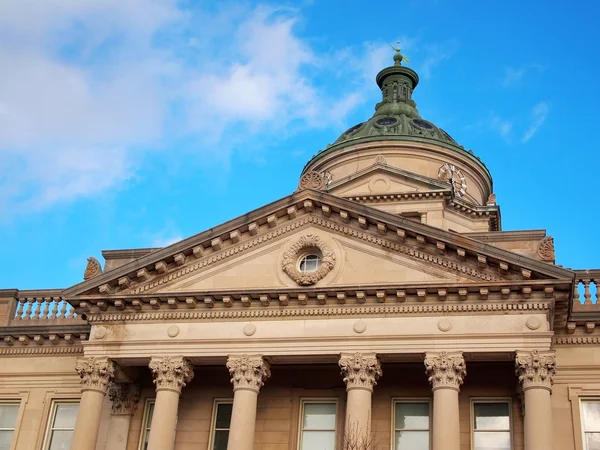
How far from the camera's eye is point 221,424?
94.3 ft

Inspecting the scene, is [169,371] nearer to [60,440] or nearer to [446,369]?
[60,440]

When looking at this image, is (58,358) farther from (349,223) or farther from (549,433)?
(549,433)

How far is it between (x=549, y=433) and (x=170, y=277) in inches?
473

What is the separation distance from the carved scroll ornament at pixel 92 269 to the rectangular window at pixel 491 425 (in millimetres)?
12247

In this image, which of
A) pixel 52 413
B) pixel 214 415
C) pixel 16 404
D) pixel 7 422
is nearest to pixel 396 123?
pixel 214 415

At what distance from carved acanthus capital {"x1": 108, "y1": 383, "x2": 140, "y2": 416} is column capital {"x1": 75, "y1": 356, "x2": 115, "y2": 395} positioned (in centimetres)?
176

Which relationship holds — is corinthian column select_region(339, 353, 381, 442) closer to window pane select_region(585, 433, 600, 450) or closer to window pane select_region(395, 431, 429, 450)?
window pane select_region(395, 431, 429, 450)

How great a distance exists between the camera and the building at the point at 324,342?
25359 mm

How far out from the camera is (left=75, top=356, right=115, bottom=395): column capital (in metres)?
27.3


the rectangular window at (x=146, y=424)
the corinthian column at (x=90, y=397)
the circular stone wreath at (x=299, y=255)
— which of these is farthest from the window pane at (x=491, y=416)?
the corinthian column at (x=90, y=397)

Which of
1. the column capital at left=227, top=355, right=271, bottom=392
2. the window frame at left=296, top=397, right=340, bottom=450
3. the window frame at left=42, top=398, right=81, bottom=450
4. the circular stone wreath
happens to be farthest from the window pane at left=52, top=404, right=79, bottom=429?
the circular stone wreath

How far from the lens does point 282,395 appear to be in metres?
28.6

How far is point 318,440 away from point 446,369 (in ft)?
16.8

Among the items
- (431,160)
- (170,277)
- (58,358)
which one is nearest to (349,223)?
(170,277)
